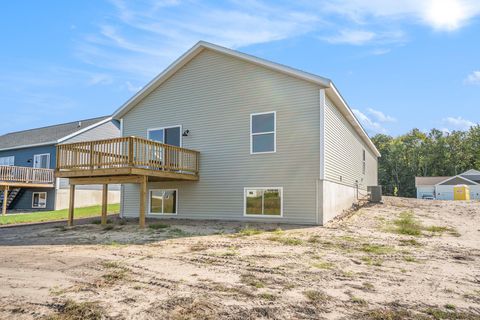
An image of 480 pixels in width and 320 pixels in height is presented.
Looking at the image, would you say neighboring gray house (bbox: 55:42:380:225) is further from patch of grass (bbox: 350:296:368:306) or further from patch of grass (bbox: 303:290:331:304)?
patch of grass (bbox: 350:296:368:306)

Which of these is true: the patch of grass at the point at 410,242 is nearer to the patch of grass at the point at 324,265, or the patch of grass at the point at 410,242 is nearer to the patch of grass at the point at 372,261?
the patch of grass at the point at 372,261

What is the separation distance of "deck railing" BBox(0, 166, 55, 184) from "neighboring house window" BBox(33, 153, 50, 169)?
1299 millimetres

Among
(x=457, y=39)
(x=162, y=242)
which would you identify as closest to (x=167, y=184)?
(x=162, y=242)

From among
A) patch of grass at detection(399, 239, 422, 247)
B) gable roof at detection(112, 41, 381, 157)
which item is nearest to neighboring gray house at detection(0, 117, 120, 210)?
gable roof at detection(112, 41, 381, 157)

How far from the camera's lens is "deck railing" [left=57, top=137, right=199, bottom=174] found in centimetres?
1145

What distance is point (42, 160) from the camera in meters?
24.4

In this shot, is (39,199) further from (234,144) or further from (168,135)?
(234,144)

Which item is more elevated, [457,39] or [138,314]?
[457,39]

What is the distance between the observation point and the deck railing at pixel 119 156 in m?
11.4

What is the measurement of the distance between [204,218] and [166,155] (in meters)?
3.08

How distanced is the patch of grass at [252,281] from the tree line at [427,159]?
156ft

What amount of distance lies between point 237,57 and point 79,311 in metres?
11.3

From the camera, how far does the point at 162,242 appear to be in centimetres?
902

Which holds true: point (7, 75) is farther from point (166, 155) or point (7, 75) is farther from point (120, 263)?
point (120, 263)
